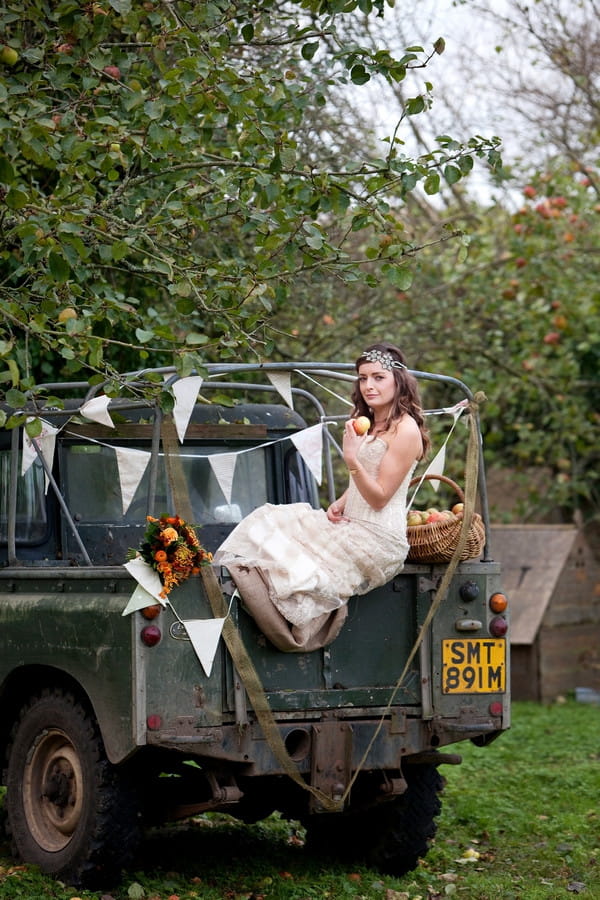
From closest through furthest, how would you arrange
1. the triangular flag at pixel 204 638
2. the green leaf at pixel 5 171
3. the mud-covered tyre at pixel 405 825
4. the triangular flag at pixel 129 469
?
the green leaf at pixel 5 171
the triangular flag at pixel 204 638
the triangular flag at pixel 129 469
the mud-covered tyre at pixel 405 825

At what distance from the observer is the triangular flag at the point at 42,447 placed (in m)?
6.46

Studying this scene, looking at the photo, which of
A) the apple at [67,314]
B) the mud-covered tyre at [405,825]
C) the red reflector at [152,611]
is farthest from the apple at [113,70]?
the mud-covered tyre at [405,825]

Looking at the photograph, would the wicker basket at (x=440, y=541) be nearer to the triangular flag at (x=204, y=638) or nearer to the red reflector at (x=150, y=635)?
the triangular flag at (x=204, y=638)

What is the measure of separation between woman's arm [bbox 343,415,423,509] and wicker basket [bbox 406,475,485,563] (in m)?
0.25

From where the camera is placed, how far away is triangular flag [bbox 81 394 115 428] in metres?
6.02

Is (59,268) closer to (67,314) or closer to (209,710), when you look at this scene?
(67,314)

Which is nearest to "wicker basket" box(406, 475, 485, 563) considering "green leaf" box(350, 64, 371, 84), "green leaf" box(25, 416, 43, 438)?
"green leaf" box(25, 416, 43, 438)

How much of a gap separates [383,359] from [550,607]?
6793 mm

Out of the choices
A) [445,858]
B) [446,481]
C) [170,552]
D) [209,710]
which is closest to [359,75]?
[446,481]

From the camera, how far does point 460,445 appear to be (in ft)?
46.3

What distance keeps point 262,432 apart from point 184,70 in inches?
88.1

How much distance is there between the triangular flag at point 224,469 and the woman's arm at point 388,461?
0.96 metres

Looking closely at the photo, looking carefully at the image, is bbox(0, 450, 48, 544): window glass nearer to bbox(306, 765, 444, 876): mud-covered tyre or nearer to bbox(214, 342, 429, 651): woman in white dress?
bbox(214, 342, 429, 651): woman in white dress

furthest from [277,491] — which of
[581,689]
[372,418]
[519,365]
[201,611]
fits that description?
[519,365]
